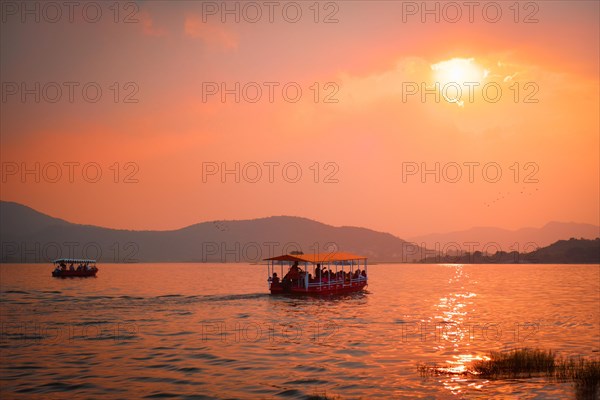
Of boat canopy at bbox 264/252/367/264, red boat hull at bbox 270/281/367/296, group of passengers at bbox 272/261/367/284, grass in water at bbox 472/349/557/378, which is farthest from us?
group of passengers at bbox 272/261/367/284

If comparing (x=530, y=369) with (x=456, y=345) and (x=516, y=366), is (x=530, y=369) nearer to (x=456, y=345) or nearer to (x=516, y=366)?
(x=516, y=366)

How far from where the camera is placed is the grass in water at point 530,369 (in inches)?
732

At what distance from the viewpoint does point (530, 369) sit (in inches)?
803

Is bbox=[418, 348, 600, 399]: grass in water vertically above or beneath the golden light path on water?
above

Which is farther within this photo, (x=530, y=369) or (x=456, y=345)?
(x=456, y=345)

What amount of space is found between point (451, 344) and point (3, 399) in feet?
65.5

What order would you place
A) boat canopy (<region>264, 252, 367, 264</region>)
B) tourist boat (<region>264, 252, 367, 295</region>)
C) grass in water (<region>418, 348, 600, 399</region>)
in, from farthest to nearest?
tourist boat (<region>264, 252, 367, 295</region>) → boat canopy (<region>264, 252, 367, 264</region>) → grass in water (<region>418, 348, 600, 399</region>)

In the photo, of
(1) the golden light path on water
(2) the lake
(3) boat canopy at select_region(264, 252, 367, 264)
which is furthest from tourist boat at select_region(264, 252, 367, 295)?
(1) the golden light path on water

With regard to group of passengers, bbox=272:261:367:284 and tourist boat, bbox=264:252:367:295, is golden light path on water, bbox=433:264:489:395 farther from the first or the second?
group of passengers, bbox=272:261:367:284

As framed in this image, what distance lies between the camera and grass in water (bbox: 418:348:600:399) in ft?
Result: 61.0

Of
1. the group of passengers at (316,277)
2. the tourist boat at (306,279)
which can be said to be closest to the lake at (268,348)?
the tourist boat at (306,279)

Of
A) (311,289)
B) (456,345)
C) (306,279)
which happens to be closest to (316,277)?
(311,289)

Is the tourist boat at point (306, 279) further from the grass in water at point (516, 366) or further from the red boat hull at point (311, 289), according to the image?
the grass in water at point (516, 366)

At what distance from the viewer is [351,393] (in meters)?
17.7
